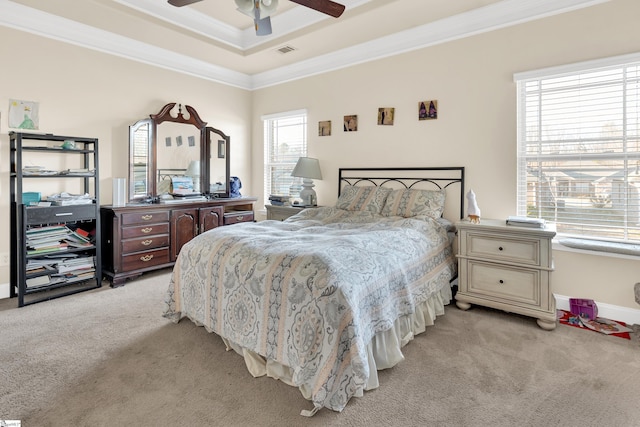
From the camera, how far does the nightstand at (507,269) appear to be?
2.59m

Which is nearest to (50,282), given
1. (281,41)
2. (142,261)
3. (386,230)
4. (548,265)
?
(142,261)

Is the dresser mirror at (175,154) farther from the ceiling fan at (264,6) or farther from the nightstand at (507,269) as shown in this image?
the nightstand at (507,269)

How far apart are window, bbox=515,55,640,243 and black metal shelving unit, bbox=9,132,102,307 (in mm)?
4192

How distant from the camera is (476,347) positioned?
7.58ft

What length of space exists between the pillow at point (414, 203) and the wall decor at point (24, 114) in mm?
3556

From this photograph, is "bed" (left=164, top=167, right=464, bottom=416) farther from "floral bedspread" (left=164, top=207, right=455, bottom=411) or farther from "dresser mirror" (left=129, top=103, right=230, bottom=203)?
"dresser mirror" (left=129, top=103, right=230, bottom=203)

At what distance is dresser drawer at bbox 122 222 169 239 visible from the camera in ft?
12.0

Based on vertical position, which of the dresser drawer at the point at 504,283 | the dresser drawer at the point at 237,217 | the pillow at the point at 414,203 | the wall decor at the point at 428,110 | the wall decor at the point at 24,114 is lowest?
the dresser drawer at the point at 504,283

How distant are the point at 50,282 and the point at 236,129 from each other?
3065 mm

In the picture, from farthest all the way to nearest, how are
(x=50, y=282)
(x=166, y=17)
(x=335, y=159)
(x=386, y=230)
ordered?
(x=335, y=159), (x=166, y=17), (x=50, y=282), (x=386, y=230)

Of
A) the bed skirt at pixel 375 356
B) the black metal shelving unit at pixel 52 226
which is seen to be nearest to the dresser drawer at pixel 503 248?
the bed skirt at pixel 375 356

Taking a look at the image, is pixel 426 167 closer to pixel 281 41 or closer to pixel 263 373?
pixel 281 41

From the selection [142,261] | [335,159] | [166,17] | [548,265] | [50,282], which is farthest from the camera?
[335,159]

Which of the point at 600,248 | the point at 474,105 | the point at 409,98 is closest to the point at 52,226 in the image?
the point at 409,98
